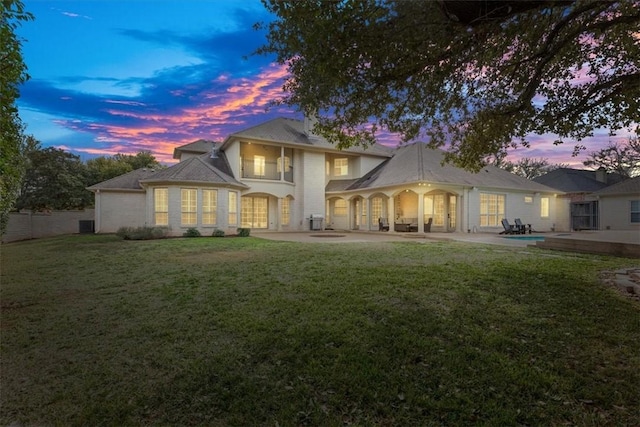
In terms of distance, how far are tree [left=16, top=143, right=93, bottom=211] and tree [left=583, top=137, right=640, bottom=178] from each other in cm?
5250

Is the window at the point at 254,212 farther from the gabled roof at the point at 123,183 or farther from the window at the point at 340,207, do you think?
the gabled roof at the point at 123,183

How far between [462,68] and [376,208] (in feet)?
57.8

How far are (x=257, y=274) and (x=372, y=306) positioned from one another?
3.35 m

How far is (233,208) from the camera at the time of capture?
20250mm

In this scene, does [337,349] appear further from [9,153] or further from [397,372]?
[9,153]

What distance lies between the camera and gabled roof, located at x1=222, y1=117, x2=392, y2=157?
71.1 ft

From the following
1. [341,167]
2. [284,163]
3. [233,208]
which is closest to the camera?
[233,208]

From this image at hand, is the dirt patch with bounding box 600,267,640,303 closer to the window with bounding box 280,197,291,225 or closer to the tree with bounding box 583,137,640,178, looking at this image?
the window with bounding box 280,197,291,225

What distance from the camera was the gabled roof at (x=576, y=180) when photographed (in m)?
28.9

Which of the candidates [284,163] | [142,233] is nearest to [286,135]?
[284,163]

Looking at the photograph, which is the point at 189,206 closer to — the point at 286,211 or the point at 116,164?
the point at 286,211

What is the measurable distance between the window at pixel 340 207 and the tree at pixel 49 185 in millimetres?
22536

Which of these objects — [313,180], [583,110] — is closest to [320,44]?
[583,110]

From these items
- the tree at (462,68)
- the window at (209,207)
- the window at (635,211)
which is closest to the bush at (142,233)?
the window at (209,207)
